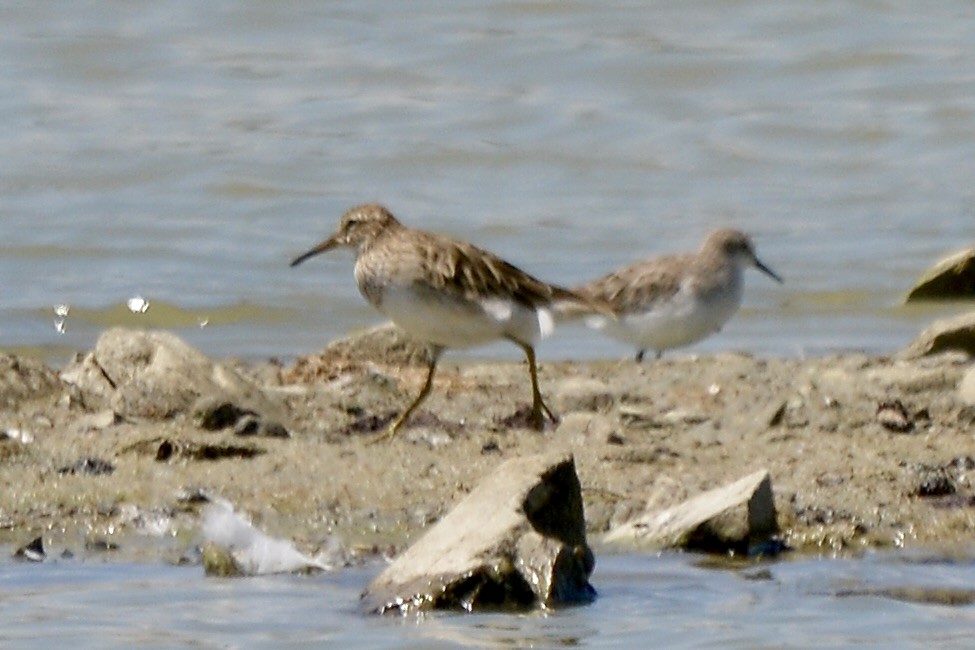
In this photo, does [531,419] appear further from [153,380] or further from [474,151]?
[474,151]

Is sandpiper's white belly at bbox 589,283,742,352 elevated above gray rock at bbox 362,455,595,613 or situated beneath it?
elevated above

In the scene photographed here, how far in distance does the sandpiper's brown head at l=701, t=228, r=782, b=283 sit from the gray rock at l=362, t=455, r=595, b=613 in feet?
16.8

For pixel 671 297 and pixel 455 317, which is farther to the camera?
pixel 671 297

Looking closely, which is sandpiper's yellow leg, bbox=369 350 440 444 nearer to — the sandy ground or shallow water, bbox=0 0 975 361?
the sandy ground

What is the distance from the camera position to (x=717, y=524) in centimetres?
579

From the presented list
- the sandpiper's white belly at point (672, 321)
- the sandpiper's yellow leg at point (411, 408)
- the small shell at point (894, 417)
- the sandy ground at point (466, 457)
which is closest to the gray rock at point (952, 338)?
the sandy ground at point (466, 457)

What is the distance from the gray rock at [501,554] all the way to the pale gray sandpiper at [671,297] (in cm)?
403

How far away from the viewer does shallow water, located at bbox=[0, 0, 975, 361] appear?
11.9 meters

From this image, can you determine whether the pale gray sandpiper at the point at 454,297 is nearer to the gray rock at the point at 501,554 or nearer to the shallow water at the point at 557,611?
the shallow water at the point at 557,611

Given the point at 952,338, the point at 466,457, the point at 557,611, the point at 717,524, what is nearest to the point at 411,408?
the point at 466,457

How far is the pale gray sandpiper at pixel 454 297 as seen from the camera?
7.51 metres

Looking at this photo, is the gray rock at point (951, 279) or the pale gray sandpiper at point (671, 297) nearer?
the pale gray sandpiper at point (671, 297)

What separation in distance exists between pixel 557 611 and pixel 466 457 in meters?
1.72

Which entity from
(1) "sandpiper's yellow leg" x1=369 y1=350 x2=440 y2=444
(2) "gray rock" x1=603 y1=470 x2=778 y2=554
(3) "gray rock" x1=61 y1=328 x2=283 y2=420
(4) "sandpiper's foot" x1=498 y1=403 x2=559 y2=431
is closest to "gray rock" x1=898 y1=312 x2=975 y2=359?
(4) "sandpiper's foot" x1=498 y1=403 x2=559 y2=431
